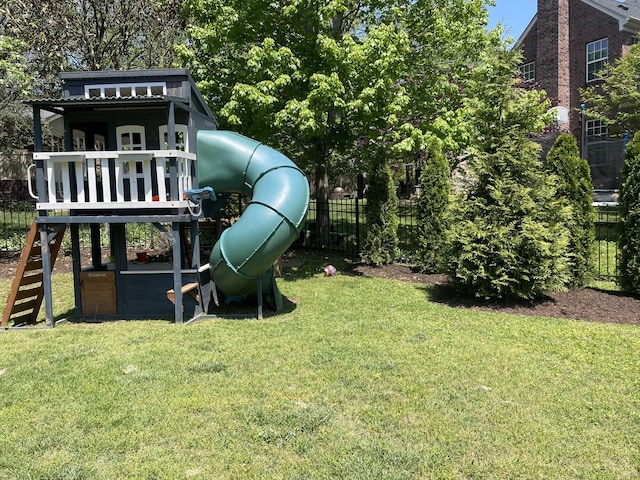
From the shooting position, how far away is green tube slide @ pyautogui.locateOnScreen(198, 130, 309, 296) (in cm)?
680

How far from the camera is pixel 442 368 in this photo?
16.5ft

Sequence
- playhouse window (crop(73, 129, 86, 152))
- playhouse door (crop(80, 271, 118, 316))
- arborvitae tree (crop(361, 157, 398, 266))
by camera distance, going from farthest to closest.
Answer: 1. arborvitae tree (crop(361, 157, 398, 266))
2. playhouse window (crop(73, 129, 86, 152))
3. playhouse door (crop(80, 271, 118, 316))

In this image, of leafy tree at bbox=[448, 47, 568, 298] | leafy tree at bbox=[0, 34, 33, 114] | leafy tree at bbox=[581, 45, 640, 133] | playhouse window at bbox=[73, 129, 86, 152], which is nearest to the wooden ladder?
playhouse window at bbox=[73, 129, 86, 152]

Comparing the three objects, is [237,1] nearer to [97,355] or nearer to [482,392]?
[97,355]

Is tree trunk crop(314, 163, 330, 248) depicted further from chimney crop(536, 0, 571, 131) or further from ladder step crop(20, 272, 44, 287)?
chimney crop(536, 0, 571, 131)

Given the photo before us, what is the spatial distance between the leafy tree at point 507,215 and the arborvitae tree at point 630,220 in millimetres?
1078

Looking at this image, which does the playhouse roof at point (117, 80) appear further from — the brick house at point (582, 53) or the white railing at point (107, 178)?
the brick house at point (582, 53)

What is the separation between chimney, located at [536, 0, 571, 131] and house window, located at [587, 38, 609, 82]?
100cm

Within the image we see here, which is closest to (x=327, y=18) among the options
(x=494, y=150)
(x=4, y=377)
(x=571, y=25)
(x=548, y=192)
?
(x=494, y=150)

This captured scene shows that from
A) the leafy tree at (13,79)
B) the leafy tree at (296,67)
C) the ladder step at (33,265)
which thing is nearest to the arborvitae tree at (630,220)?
the leafy tree at (296,67)

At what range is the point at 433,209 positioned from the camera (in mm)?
10594

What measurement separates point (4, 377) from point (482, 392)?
474 centimetres

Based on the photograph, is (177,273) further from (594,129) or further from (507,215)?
(594,129)

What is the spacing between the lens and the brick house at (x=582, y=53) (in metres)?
22.8
